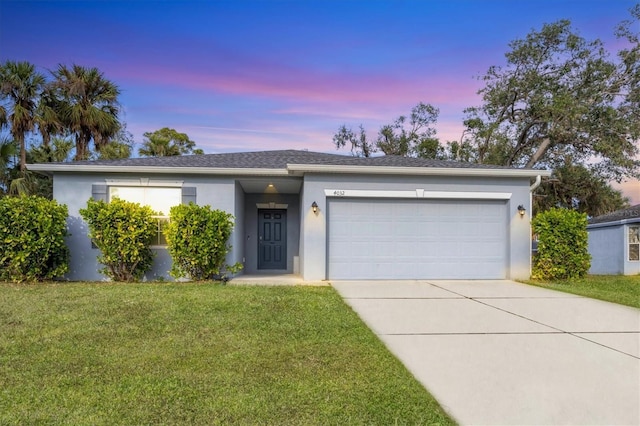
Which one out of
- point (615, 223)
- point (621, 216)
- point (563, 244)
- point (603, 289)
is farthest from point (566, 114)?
point (603, 289)

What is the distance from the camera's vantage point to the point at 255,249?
11.8 m

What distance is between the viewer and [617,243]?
1586cm

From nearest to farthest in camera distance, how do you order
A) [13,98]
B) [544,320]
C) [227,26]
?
[544,320], [227,26], [13,98]

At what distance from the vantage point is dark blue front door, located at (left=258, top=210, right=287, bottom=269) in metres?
11.9

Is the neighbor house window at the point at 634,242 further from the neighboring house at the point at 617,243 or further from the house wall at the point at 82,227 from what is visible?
the house wall at the point at 82,227

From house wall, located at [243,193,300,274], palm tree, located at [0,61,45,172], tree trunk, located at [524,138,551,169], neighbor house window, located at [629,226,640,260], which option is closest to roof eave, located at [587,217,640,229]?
neighbor house window, located at [629,226,640,260]

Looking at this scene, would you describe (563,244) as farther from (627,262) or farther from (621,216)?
(621,216)

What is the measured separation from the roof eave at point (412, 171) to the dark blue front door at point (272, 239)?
2694 millimetres

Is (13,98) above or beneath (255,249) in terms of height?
above

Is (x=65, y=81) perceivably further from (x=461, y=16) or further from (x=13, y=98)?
(x=461, y=16)

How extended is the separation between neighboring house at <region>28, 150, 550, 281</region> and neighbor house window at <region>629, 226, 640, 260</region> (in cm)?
849

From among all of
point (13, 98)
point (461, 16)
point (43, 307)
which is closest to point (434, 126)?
point (461, 16)

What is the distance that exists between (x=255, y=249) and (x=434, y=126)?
17950mm

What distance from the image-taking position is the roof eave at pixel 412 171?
9266mm
